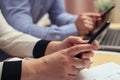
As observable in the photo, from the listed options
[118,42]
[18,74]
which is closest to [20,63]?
[18,74]

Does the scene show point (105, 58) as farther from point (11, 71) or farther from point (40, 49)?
point (11, 71)

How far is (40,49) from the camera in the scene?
2.83 ft

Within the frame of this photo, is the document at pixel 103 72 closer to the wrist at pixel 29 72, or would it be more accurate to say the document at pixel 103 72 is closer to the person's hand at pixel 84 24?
the wrist at pixel 29 72

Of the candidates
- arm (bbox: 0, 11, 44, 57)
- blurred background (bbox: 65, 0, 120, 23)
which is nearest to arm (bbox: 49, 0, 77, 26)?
blurred background (bbox: 65, 0, 120, 23)

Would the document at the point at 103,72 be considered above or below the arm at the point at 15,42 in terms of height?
below

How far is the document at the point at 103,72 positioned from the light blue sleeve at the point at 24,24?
Answer: 1.45 feet

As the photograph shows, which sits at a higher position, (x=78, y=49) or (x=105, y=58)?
(x=78, y=49)

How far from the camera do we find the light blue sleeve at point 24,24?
1172 mm

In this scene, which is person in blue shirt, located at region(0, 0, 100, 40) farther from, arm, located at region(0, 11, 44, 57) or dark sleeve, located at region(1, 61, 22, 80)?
dark sleeve, located at region(1, 61, 22, 80)

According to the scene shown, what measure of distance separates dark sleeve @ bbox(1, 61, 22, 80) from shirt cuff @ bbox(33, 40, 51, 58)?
217 millimetres

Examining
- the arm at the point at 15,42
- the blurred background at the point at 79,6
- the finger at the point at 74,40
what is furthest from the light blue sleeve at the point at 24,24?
the blurred background at the point at 79,6

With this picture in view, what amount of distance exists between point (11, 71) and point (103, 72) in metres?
0.27

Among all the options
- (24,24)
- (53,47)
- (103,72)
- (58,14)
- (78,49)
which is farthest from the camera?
(58,14)

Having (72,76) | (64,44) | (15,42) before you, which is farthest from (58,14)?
(72,76)
